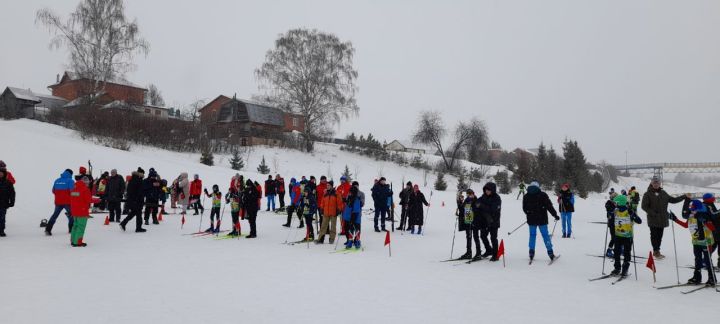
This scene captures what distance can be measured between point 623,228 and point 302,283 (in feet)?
19.6

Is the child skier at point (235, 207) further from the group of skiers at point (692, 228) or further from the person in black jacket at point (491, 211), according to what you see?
the group of skiers at point (692, 228)

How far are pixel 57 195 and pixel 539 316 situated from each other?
11399 millimetres

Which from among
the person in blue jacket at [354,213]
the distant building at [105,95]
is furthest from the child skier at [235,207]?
the distant building at [105,95]

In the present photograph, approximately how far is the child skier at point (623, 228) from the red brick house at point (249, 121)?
3372 cm

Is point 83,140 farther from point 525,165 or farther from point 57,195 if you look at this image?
→ point 525,165

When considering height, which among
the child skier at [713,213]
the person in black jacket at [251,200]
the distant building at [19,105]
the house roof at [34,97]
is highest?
the house roof at [34,97]

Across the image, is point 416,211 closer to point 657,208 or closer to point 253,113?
point 657,208

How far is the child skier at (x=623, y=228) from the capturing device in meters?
7.54

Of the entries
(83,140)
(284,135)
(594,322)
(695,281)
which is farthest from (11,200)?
(284,135)

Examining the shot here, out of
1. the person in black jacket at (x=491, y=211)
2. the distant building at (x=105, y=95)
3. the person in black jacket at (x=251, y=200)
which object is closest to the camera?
the person in black jacket at (x=491, y=211)

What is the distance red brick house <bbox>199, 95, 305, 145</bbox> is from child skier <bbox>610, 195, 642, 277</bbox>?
111 ft

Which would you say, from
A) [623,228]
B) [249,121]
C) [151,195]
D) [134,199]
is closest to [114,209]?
[151,195]

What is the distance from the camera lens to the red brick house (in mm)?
40531

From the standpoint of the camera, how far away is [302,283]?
22.8ft
